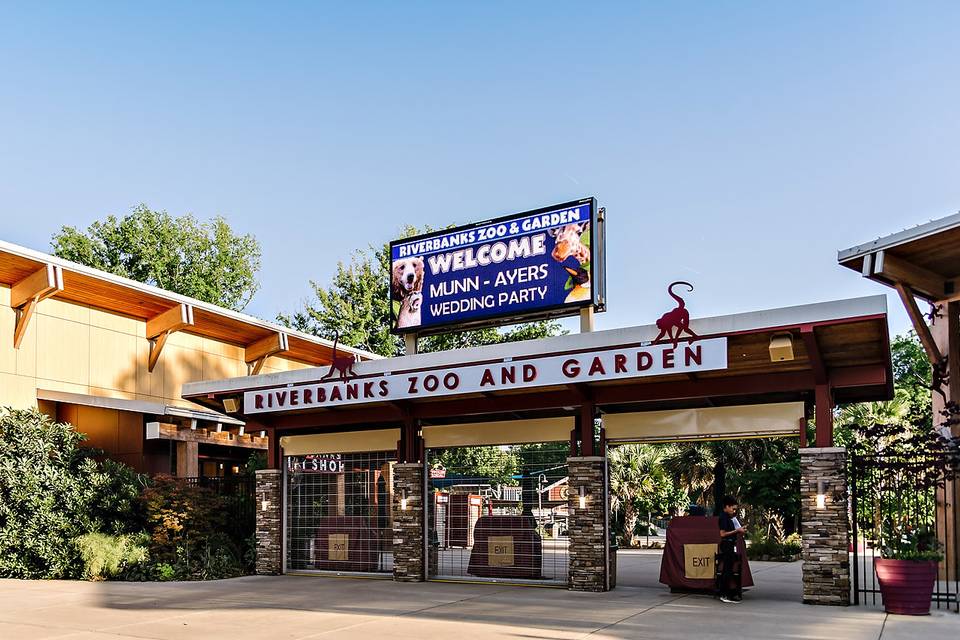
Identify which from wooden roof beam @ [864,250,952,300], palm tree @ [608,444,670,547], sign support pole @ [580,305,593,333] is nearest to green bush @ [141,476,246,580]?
sign support pole @ [580,305,593,333]

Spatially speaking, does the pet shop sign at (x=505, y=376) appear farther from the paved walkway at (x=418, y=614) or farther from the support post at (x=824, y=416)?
the paved walkway at (x=418, y=614)

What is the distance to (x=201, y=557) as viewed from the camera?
62.5ft

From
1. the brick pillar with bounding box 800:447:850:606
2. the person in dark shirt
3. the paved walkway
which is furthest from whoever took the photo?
the person in dark shirt

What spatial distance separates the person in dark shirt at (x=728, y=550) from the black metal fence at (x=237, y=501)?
10270 millimetres

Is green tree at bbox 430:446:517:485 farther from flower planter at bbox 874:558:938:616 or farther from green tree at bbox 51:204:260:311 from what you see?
flower planter at bbox 874:558:938:616

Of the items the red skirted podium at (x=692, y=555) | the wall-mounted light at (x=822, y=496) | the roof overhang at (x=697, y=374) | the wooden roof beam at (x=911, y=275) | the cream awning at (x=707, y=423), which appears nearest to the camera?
the roof overhang at (x=697, y=374)

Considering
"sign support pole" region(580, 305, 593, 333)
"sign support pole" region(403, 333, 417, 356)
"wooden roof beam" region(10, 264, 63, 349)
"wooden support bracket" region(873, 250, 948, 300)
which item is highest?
"wooden roof beam" region(10, 264, 63, 349)

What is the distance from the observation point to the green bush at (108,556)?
1847 centimetres

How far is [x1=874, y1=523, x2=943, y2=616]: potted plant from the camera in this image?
12.4m

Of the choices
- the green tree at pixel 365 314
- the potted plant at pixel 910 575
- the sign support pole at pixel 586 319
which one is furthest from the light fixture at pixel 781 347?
the green tree at pixel 365 314

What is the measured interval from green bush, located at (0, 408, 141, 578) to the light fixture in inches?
543

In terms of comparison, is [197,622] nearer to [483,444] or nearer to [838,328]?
[483,444]

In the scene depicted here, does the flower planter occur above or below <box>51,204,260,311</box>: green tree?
below

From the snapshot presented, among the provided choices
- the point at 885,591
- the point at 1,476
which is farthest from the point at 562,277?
the point at 1,476
